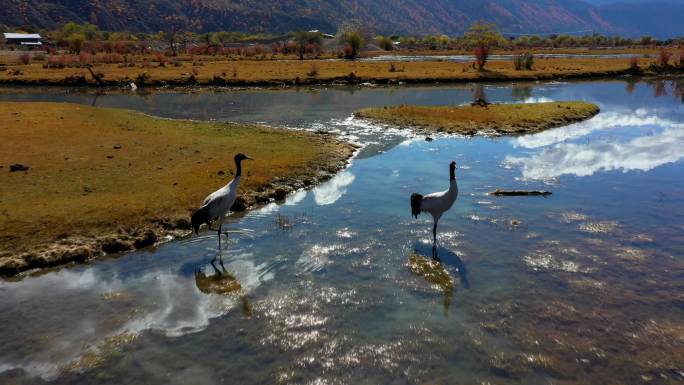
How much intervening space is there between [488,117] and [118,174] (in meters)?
27.2

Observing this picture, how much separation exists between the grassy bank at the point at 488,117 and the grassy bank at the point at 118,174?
29.5 ft

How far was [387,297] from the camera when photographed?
13.1 m

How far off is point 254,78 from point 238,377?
62.0m

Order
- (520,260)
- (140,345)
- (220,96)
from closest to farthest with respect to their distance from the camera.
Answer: (140,345), (520,260), (220,96)

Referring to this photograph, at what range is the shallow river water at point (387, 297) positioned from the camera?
411 inches

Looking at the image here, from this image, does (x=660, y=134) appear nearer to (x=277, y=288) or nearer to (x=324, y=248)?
(x=324, y=248)

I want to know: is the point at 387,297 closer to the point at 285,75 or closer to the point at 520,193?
the point at 520,193

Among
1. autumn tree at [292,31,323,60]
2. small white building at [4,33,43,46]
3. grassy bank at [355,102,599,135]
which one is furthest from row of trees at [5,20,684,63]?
grassy bank at [355,102,599,135]

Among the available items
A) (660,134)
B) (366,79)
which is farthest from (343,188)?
(366,79)

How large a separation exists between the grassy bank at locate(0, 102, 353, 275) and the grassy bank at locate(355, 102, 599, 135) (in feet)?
29.5

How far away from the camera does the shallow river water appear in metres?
10.4

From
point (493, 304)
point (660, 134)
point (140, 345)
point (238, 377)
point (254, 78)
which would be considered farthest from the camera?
point (254, 78)

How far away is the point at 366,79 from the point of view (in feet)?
225

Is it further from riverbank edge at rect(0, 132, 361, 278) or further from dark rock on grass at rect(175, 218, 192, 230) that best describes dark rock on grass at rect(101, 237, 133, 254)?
dark rock on grass at rect(175, 218, 192, 230)
